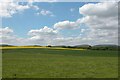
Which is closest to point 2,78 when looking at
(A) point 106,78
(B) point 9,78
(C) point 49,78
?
(B) point 9,78

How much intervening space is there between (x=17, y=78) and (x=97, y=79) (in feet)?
21.8

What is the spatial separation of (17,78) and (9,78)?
645mm

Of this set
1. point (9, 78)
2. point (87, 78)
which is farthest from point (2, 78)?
point (87, 78)

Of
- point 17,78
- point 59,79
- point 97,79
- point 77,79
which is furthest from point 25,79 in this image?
point 97,79

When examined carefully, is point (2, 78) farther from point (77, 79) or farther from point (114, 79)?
point (114, 79)

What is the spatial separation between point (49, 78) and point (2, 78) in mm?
3835

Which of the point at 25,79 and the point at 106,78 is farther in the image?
the point at 106,78

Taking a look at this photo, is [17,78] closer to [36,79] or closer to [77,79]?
[36,79]

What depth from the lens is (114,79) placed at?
827 inches

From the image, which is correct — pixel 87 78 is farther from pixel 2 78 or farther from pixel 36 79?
pixel 2 78

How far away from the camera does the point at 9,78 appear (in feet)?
69.1

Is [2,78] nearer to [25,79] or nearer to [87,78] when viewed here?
[25,79]

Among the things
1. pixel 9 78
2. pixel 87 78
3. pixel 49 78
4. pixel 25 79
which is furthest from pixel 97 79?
pixel 9 78

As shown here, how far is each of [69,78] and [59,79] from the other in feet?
3.95
